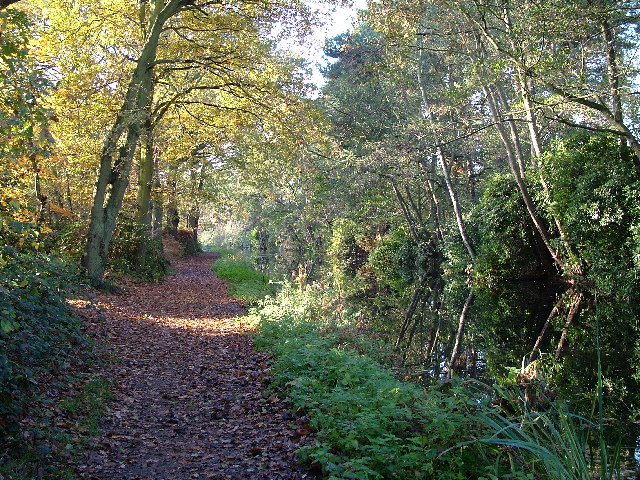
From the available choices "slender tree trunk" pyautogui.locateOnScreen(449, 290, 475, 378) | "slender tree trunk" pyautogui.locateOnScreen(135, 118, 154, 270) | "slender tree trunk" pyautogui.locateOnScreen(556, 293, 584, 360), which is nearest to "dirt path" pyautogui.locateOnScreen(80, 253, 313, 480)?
"slender tree trunk" pyautogui.locateOnScreen(449, 290, 475, 378)

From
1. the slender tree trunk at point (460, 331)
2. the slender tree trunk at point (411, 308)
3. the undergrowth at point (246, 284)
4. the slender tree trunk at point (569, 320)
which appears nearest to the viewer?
the slender tree trunk at point (569, 320)

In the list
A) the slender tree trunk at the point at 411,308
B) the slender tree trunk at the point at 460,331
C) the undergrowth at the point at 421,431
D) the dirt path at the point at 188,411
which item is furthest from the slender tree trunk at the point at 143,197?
the undergrowth at the point at 421,431

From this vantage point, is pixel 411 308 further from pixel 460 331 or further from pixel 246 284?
pixel 246 284

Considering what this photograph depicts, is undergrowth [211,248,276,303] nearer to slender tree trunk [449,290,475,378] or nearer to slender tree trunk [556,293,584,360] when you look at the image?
slender tree trunk [449,290,475,378]

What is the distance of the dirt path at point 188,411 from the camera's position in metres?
4.55

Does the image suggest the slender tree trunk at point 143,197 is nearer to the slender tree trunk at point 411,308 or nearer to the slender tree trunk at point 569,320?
the slender tree trunk at point 411,308

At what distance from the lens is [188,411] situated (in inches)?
242

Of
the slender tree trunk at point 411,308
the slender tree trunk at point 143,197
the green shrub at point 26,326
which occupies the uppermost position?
the slender tree trunk at point 143,197

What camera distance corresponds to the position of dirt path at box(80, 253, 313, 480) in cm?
455

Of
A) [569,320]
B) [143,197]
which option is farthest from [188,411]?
[143,197]

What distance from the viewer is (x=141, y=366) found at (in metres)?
7.80

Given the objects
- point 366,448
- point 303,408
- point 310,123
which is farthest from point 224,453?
point 310,123

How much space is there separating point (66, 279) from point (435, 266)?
60.4 ft

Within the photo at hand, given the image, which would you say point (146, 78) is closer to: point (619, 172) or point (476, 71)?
point (476, 71)
